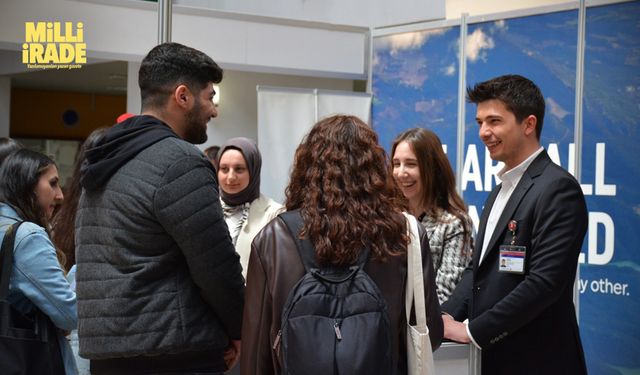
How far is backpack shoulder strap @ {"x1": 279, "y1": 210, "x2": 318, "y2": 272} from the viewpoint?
196cm

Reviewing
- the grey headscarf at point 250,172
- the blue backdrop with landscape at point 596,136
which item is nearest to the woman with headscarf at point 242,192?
the grey headscarf at point 250,172

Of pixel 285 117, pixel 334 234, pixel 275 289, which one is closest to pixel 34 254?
pixel 275 289

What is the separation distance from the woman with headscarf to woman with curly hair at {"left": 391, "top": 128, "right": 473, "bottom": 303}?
2.71ft

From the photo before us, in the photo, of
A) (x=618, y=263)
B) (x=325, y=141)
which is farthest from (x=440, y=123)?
(x=325, y=141)

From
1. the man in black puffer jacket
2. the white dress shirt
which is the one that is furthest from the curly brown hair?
the white dress shirt

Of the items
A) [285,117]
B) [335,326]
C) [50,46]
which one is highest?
[50,46]

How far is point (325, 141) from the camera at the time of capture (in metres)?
2.02

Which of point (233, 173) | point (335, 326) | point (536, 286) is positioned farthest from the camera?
Result: point (233, 173)

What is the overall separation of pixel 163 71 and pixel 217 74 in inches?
6.9

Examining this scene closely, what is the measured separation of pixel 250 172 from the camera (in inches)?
168

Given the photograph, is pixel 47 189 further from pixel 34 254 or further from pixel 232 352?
pixel 232 352

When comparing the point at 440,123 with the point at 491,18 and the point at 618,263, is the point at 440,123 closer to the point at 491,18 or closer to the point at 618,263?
the point at 491,18

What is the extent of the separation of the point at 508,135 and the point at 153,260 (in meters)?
1.38

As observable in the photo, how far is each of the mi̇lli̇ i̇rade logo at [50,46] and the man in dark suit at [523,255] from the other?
2573mm
